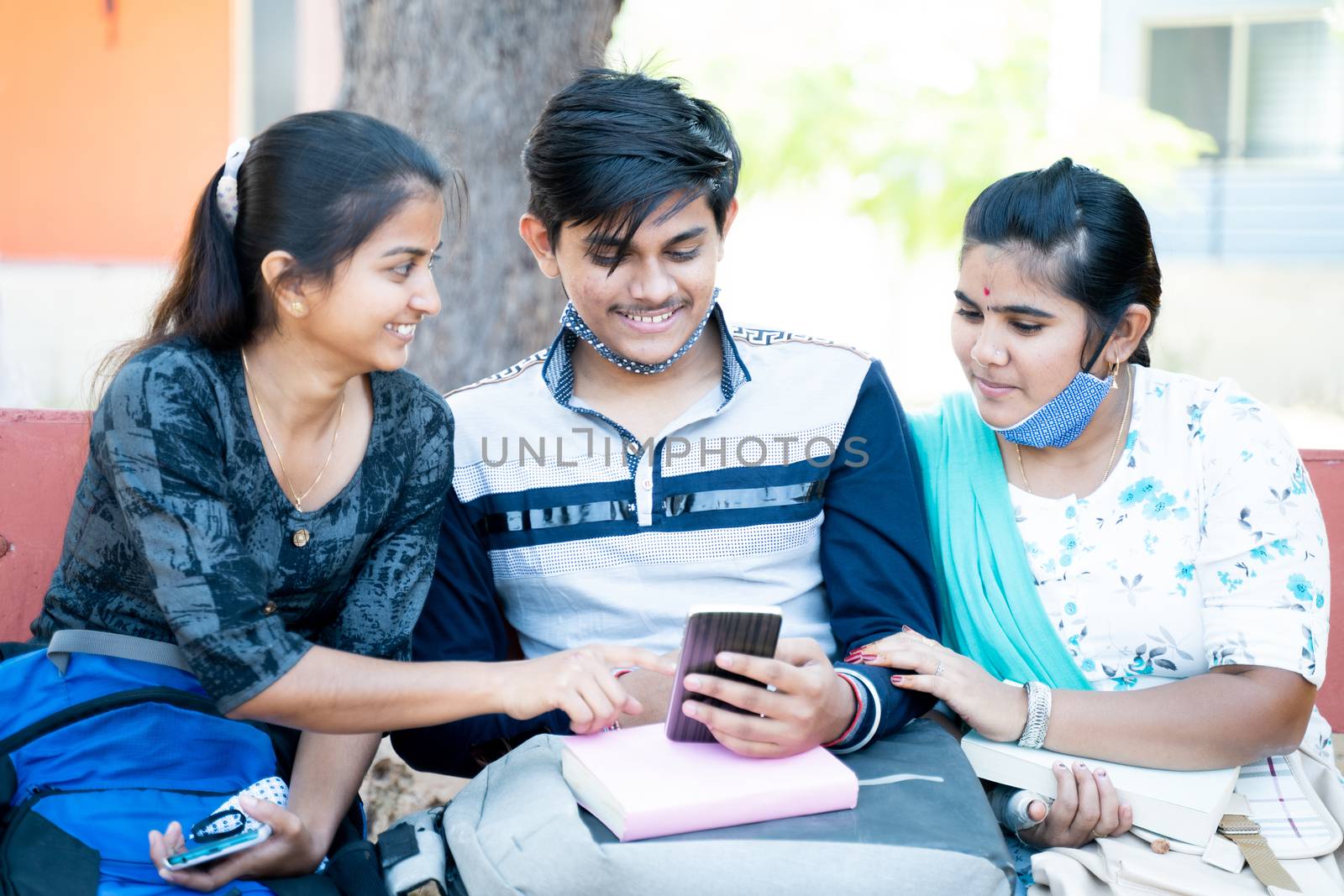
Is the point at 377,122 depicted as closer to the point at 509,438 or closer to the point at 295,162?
Answer: the point at 295,162

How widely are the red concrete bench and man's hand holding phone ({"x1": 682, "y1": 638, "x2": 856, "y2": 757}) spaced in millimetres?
1593

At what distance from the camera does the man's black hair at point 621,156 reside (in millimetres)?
2641

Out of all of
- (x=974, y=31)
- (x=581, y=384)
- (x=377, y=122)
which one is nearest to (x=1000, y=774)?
(x=581, y=384)

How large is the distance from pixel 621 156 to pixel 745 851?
1389 millimetres

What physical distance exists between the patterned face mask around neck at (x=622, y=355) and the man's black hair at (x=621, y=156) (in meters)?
0.17

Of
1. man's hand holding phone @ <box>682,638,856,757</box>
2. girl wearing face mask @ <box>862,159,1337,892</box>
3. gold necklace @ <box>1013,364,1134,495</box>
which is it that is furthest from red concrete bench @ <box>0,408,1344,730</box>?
man's hand holding phone @ <box>682,638,856,757</box>

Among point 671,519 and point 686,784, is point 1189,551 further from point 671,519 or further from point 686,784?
point 686,784

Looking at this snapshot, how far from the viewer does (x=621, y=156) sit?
2.65 metres

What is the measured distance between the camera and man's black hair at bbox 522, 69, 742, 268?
8.66ft

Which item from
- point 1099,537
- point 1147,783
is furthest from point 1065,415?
point 1147,783

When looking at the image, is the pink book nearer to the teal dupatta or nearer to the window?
the teal dupatta

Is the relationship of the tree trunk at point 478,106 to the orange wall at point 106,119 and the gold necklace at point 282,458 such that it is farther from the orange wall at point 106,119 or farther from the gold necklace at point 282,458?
the orange wall at point 106,119

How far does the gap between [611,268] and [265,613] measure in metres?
0.98

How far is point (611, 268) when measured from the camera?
8.80 ft
